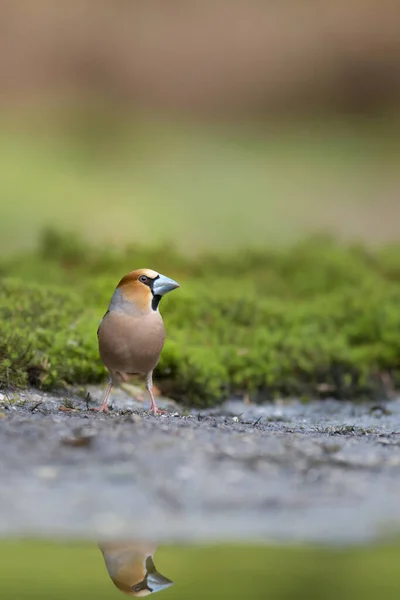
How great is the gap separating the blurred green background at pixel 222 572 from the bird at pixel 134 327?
6.84 feet

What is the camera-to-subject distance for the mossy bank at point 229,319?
6.97 metres

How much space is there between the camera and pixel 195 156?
20.6m

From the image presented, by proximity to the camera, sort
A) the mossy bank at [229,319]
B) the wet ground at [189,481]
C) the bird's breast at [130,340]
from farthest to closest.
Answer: the mossy bank at [229,319], the bird's breast at [130,340], the wet ground at [189,481]

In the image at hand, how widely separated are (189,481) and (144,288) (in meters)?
1.87

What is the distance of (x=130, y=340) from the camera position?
5754 mm

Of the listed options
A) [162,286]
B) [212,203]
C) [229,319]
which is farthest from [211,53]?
[162,286]

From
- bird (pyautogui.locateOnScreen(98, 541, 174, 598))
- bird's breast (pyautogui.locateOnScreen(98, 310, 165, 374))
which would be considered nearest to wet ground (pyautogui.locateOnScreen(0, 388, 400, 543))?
bird (pyautogui.locateOnScreen(98, 541, 174, 598))

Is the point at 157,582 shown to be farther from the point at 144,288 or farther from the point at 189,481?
the point at 144,288

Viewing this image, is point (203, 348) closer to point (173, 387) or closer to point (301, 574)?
point (173, 387)

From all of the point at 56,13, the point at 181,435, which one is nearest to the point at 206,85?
the point at 56,13

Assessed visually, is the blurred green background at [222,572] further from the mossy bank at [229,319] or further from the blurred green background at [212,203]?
the mossy bank at [229,319]

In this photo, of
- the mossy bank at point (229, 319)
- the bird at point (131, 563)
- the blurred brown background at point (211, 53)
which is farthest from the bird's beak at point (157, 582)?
the blurred brown background at point (211, 53)

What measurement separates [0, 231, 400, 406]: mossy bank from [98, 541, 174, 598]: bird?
8.32 feet

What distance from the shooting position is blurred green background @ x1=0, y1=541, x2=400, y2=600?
3461 millimetres
